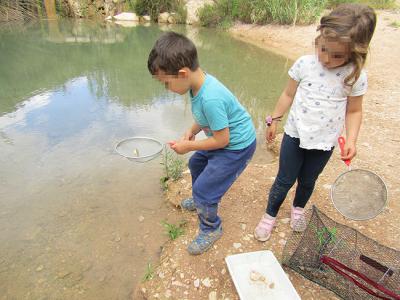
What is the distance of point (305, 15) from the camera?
10.8m

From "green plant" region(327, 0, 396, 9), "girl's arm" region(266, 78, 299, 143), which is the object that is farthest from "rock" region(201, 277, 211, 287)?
"green plant" region(327, 0, 396, 9)

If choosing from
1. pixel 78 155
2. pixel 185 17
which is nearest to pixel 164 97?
pixel 78 155

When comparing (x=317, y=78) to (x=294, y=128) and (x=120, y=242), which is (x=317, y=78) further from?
(x=120, y=242)

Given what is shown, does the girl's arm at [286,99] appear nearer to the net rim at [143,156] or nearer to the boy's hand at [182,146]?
the boy's hand at [182,146]

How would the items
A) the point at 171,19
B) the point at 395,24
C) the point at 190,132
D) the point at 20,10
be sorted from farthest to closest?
the point at 171,19 < the point at 20,10 < the point at 395,24 < the point at 190,132

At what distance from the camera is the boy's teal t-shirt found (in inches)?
70.5

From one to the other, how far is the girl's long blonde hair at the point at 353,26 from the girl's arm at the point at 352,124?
33 centimetres

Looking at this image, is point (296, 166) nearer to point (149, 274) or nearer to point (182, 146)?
point (182, 146)

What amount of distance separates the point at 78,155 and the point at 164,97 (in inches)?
84.2

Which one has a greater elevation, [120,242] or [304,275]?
[304,275]

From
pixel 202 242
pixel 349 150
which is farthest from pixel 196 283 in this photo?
pixel 349 150

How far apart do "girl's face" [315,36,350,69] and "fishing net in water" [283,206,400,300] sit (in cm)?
100

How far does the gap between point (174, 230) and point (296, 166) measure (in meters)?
1.11

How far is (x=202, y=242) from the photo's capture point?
234cm
